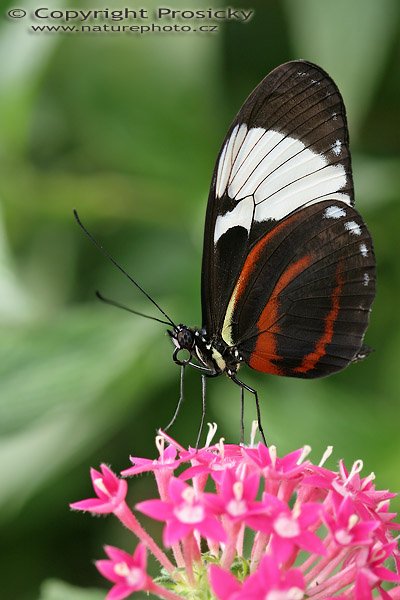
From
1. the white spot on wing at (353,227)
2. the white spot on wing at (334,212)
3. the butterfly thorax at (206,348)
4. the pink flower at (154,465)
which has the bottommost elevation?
the pink flower at (154,465)

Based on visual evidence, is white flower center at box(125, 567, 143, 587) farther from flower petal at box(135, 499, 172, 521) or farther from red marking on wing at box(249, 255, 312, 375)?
red marking on wing at box(249, 255, 312, 375)

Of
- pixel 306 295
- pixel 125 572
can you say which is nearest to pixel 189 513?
pixel 125 572

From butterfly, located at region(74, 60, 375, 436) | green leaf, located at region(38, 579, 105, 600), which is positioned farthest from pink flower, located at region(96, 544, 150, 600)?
butterfly, located at region(74, 60, 375, 436)

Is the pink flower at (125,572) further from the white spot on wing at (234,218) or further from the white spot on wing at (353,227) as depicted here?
the white spot on wing at (353,227)

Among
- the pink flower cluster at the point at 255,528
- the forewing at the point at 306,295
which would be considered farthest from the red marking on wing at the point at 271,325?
the pink flower cluster at the point at 255,528

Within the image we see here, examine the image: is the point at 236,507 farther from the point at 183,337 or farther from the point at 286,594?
the point at 183,337

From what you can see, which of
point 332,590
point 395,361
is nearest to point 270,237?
point 332,590

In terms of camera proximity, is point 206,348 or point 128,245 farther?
point 128,245

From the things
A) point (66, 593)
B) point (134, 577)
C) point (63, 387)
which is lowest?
point (66, 593)
